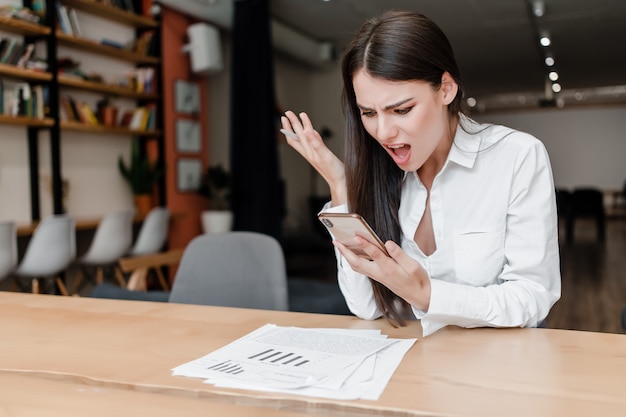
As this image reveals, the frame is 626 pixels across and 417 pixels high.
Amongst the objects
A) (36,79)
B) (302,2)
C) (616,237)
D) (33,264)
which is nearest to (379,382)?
(33,264)

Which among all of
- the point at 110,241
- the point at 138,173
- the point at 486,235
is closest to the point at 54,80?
the point at 138,173

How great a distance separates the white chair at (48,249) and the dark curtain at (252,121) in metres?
2.05

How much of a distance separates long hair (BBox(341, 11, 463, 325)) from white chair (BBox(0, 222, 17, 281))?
2.82m

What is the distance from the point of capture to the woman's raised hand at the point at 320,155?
1.34 metres

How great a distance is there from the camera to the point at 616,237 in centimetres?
648

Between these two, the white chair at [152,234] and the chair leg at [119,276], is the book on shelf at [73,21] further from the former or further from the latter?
the chair leg at [119,276]

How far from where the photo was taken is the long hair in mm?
1157

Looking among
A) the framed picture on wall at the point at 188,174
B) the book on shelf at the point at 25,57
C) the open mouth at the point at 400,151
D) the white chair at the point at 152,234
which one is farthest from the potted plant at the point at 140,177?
the open mouth at the point at 400,151

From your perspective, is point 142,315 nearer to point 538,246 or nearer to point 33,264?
point 538,246

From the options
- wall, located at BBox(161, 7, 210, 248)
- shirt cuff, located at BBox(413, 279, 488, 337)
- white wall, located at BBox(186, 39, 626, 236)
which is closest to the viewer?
shirt cuff, located at BBox(413, 279, 488, 337)

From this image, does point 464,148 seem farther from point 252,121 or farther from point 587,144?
point 587,144

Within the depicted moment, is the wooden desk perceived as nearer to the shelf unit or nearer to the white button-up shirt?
the white button-up shirt

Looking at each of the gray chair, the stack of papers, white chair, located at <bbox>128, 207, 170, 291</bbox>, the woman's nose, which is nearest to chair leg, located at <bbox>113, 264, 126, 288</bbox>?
white chair, located at <bbox>128, 207, 170, 291</bbox>

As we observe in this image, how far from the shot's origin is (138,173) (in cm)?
525
